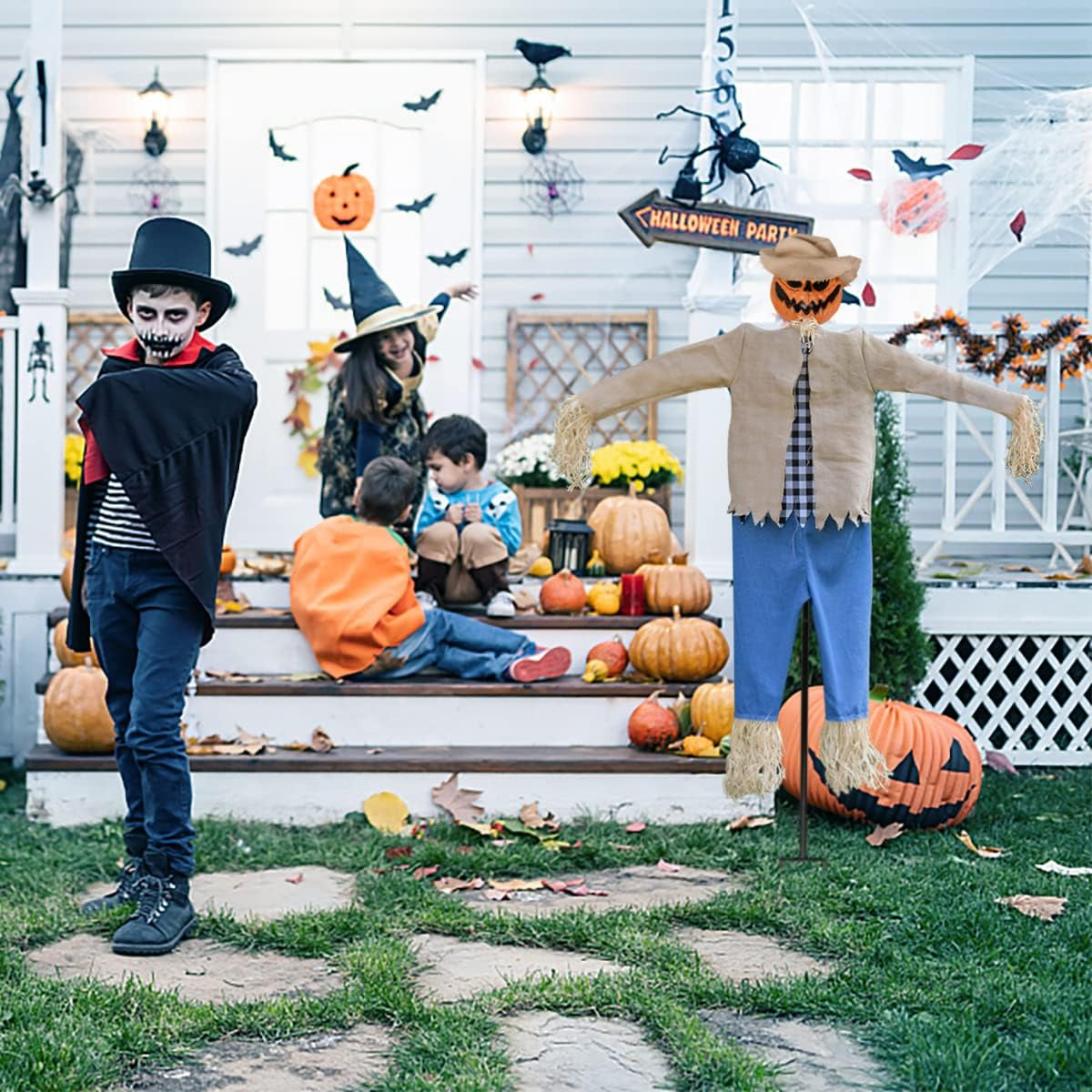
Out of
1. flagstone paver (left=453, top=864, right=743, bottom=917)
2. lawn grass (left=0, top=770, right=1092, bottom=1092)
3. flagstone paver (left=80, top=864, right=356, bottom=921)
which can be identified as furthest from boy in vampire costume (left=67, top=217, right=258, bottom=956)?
flagstone paver (left=453, top=864, right=743, bottom=917)

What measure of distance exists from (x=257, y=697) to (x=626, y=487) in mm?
2654

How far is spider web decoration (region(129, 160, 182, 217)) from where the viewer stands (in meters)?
7.71

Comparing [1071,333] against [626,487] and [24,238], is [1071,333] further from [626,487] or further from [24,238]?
[24,238]

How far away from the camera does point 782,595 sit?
373cm

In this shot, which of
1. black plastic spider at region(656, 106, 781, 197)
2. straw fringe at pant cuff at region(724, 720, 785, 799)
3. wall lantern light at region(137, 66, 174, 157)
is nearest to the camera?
straw fringe at pant cuff at region(724, 720, 785, 799)

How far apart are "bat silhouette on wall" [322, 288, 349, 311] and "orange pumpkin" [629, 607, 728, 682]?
3.32 m

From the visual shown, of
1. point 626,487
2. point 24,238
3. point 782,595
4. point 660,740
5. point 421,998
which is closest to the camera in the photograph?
point 421,998

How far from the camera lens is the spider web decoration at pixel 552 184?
7.72 meters

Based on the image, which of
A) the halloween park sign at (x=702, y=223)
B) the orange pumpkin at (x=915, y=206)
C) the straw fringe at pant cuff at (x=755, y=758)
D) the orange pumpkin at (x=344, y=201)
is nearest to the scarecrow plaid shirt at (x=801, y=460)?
the straw fringe at pant cuff at (x=755, y=758)

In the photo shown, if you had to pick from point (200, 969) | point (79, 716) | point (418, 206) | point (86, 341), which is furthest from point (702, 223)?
point (86, 341)

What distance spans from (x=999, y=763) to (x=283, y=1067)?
12.5 ft

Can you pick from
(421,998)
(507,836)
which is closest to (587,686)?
(507,836)

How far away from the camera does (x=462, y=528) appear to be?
5422 mm

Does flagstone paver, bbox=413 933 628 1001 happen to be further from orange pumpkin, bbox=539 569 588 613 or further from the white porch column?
the white porch column
